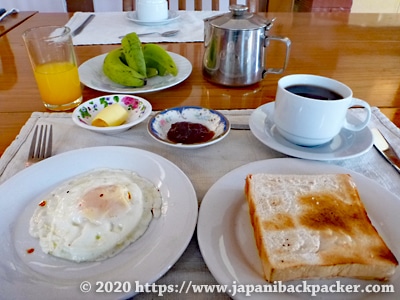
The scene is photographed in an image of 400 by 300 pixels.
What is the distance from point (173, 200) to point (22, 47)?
1388mm

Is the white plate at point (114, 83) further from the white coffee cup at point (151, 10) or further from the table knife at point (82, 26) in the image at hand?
the white coffee cup at point (151, 10)

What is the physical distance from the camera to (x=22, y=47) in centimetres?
159

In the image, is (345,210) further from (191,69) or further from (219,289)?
(191,69)

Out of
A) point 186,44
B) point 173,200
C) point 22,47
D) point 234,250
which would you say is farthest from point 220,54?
point 22,47

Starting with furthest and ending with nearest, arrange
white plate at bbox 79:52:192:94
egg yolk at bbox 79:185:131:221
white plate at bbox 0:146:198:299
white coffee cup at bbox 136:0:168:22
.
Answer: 1. white coffee cup at bbox 136:0:168:22
2. white plate at bbox 79:52:192:94
3. egg yolk at bbox 79:185:131:221
4. white plate at bbox 0:146:198:299

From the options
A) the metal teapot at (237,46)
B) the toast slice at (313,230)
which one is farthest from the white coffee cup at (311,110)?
the metal teapot at (237,46)

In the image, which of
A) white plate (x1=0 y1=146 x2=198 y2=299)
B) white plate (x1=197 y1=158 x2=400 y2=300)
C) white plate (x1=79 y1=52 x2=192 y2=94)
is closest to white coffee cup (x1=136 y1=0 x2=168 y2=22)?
white plate (x1=79 y1=52 x2=192 y2=94)

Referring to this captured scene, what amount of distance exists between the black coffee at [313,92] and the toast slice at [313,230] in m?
0.27

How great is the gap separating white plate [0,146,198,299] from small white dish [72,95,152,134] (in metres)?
0.13

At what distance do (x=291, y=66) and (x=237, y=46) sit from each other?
402mm

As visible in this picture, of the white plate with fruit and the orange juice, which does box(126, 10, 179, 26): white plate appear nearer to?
the white plate with fruit

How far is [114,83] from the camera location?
1.28 metres

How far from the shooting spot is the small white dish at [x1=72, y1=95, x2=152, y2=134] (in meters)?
0.96

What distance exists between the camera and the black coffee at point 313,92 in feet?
2.98
